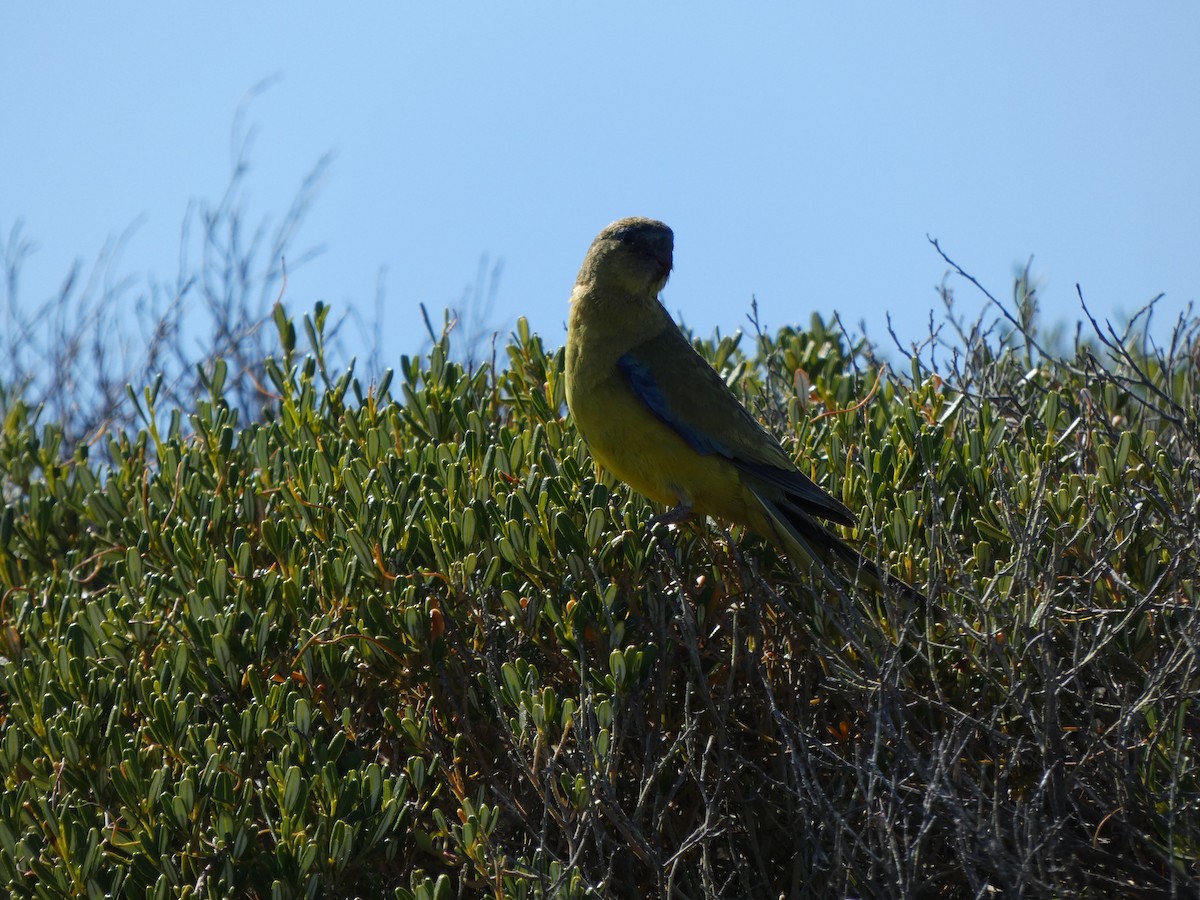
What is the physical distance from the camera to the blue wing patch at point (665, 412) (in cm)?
481

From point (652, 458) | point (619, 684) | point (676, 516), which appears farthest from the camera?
point (652, 458)

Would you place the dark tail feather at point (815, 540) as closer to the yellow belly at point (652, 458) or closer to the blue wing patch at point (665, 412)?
the yellow belly at point (652, 458)

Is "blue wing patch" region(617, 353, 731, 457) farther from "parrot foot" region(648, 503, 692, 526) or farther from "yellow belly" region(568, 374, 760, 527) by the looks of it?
"parrot foot" region(648, 503, 692, 526)

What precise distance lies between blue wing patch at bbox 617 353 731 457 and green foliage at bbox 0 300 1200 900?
294 millimetres

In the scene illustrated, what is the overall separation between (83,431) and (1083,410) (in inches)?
262

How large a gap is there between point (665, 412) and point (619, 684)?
50.7 inches

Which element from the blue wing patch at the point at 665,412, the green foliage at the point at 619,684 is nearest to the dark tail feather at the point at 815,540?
the green foliage at the point at 619,684

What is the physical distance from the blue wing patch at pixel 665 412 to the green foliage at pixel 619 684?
11.6 inches

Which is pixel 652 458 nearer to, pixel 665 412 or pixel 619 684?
pixel 665 412

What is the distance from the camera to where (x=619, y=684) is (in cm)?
385

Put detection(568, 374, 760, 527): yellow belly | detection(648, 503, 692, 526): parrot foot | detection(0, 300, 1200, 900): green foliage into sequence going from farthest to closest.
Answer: detection(568, 374, 760, 527): yellow belly, detection(648, 503, 692, 526): parrot foot, detection(0, 300, 1200, 900): green foliage

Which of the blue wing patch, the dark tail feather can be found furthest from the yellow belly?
the dark tail feather

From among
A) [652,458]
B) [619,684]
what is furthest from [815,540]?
[619,684]

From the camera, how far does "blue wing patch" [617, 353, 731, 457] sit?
189 inches
